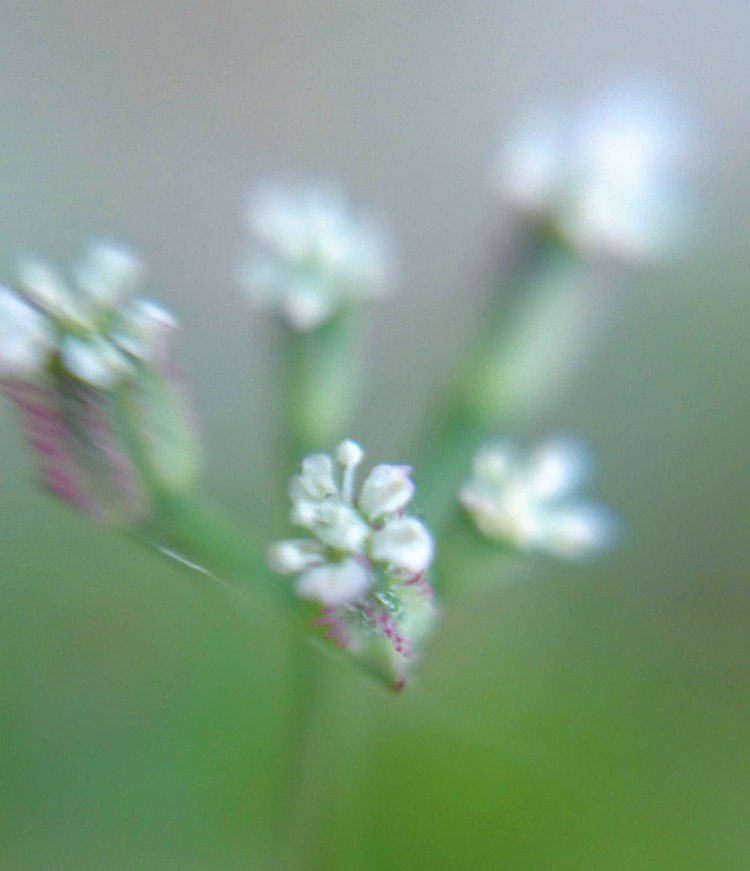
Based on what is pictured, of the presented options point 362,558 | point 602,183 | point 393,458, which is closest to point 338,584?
point 362,558

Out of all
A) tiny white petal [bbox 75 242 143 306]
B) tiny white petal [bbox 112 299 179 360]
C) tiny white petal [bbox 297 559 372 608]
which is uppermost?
tiny white petal [bbox 75 242 143 306]

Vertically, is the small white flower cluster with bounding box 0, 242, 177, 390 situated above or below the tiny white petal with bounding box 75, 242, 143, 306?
below

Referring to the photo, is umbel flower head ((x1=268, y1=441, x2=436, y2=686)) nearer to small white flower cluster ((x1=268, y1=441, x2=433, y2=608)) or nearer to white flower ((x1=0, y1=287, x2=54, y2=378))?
small white flower cluster ((x1=268, y1=441, x2=433, y2=608))

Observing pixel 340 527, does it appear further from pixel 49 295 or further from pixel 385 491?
pixel 49 295

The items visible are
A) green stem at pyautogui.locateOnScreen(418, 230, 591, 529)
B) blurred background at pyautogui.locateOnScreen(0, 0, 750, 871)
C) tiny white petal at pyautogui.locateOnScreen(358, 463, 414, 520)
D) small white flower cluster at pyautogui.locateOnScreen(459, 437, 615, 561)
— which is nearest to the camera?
tiny white petal at pyautogui.locateOnScreen(358, 463, 414, 520)

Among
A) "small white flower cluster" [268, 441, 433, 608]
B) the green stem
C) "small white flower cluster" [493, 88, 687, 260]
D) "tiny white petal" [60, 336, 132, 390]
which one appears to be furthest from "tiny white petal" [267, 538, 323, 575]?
"small white flower cluster" [493, 88, 687, 260]

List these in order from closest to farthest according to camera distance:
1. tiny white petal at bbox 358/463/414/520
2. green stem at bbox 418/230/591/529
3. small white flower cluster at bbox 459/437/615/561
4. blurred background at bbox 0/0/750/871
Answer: tiny white petal at bbox 358/463/414/520
small white flower cluster at bbox 459/437/615/561
green stem at bbox 418/230/591/529
blurred background at bbox 0/0/750/871

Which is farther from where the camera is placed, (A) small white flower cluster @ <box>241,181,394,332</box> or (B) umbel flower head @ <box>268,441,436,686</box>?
(A) small white flower cluster @ <box>241,181,394,332</box>
